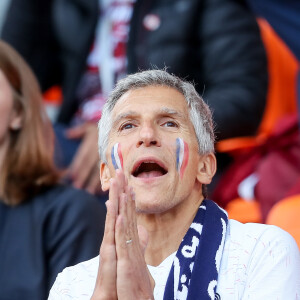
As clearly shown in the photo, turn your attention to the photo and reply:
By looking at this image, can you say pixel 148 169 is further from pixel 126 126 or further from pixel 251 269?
pixel 251 269

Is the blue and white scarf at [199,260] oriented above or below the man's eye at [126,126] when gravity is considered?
below

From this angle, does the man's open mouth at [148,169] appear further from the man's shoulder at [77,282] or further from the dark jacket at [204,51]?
the dark jacket at [204,51]

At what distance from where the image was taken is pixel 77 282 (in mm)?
1854

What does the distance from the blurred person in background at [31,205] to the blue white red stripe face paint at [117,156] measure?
29.6 inches

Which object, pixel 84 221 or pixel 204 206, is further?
pixel 84 221

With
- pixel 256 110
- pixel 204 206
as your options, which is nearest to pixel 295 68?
pixel 256 110

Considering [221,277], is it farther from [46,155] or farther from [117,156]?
[46,155]

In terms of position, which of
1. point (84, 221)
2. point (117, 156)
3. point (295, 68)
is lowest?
point (295, 68)

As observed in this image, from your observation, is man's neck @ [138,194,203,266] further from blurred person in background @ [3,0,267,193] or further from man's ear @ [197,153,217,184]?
blurred person in background @ [3,0,267,193]

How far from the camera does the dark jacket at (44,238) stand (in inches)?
99.2

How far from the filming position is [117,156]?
187cm

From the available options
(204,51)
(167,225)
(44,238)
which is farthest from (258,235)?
(204,51)

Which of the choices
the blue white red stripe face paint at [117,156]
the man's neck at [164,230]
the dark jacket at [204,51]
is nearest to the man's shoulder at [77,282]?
the man's neck at [164,230]

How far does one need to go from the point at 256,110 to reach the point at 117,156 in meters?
1.54
